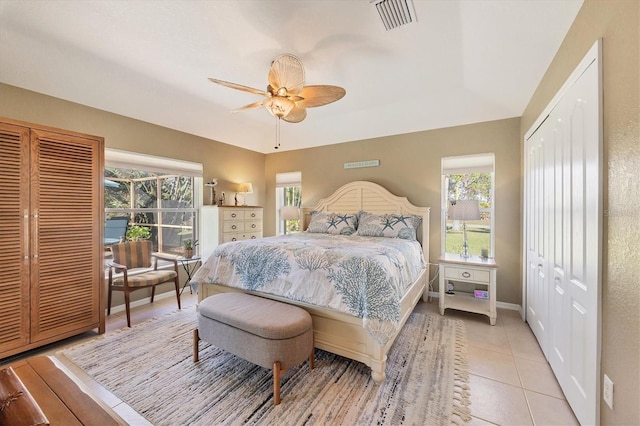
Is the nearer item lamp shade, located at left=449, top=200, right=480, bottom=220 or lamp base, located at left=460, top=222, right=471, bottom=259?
lamp shade, located at left=449, top=200, right=480, bottom=220

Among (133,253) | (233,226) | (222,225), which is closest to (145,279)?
(133,253)

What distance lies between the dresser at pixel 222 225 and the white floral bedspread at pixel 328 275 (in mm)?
1404

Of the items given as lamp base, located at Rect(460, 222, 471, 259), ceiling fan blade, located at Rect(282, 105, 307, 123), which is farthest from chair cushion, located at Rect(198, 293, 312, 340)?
lamp base, located at Rect(460, 222, 471, 259)

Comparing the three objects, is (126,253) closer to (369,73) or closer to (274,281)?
(274,281)

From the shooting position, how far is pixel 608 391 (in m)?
1.26

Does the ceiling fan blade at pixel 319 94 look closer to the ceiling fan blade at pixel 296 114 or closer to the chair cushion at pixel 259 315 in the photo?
the ceiling fan blade at pixel 296 114

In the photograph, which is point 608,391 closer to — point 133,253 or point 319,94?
point 319,94

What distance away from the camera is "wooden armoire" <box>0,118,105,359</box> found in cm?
218

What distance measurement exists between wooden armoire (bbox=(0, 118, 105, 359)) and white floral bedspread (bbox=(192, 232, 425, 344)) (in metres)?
1.06

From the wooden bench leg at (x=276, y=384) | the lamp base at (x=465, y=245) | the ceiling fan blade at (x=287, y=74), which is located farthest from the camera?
the lamp base at (x=465, y=245)

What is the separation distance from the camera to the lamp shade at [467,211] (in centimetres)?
312

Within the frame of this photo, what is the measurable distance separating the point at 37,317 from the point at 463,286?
182 inches

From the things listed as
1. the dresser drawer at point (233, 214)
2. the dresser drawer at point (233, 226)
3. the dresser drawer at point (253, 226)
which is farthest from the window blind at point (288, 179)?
the dresser drawer at point (233, 226)

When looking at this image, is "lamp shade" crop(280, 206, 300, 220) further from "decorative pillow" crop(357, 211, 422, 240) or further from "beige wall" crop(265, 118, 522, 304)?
"decorative pillow" crop(357, 211, 422, 240)
